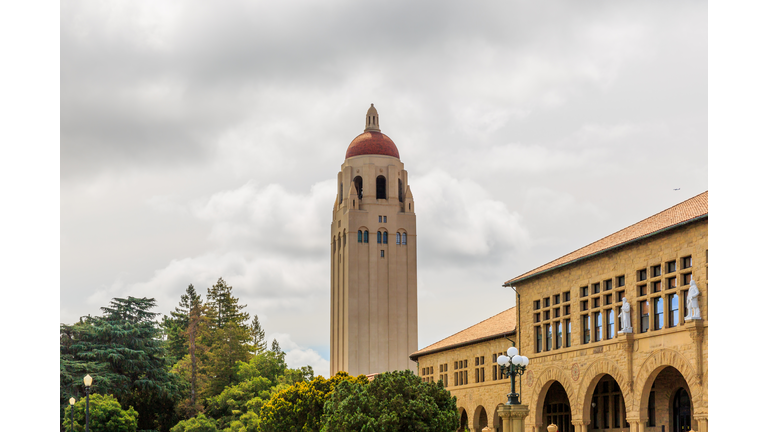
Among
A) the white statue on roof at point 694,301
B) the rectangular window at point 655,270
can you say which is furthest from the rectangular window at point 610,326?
the white statue on roof at point 694,301

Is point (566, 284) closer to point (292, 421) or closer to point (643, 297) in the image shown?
point (643, 297)

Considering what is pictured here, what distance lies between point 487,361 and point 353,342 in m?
51.6

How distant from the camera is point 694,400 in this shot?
30.8m

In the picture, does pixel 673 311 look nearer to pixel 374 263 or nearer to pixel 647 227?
pixel 647 227

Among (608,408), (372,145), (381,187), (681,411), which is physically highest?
(372,145)

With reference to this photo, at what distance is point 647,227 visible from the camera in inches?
1414

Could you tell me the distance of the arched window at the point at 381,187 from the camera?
106 meters

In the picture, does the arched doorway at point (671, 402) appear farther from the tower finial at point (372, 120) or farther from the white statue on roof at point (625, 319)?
the tower finial at point (372, 120)

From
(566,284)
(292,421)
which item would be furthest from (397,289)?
(566,284)

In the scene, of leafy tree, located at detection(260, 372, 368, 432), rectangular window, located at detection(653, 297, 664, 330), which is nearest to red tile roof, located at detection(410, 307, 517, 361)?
leafy tree, located at detection(260, 372, 368, 432)

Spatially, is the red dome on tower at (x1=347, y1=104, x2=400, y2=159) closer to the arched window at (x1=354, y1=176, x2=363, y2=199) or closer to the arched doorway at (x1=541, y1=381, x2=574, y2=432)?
the arched window at (x1=354, y1=176, x2=363, y2=199)

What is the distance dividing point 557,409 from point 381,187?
62866 millimetres

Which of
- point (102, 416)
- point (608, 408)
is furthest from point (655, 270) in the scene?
point (102, 416)

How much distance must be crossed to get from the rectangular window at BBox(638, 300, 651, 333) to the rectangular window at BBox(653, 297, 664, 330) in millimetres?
473
